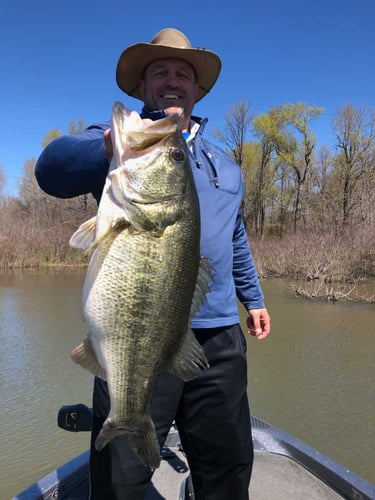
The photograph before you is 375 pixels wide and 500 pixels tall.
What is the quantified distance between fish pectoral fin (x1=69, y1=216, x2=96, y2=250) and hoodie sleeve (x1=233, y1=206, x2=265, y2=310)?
1.06 meters

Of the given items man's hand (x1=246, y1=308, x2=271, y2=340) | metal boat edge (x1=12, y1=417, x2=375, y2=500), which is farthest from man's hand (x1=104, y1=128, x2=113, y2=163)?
metal boat edge (x1=12, y1=417, x2=375, y2=500)

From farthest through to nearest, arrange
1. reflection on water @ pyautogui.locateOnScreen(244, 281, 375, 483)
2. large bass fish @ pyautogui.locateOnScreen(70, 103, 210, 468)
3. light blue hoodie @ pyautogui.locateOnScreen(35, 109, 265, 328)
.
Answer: reflection on water @ pyautogui.locateOnScreen(244, 281, 375, 483)
light blue hoodie @ pyautogui.locateOnScreen(35, 109, 265, 328)
large bass fish @ pyautogui.locateOnScreen(70, 103, 210, 468)

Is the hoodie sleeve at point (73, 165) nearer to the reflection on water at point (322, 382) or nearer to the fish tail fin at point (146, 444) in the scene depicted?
the fish tail fin at point (146, 444)

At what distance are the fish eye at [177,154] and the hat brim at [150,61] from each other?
2.62ft

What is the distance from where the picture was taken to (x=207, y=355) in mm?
2053

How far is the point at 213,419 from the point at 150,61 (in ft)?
5.53

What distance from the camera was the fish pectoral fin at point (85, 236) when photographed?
1.53 m

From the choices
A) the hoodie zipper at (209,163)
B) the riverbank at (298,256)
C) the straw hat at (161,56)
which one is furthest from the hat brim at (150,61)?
the riverbank at (298,256)

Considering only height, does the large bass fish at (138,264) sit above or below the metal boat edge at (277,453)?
above

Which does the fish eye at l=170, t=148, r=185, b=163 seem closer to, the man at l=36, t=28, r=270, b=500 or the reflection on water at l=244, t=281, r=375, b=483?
the man at l=36, t=28, r=270, b=500

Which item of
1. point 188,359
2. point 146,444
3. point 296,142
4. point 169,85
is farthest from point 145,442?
point 296,142

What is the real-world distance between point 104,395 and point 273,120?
104 feet

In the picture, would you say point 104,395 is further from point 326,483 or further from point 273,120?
point 273,120

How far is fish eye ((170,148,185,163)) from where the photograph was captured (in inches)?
58.5
